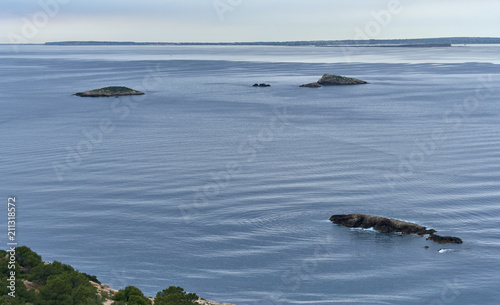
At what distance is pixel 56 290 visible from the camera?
3894cm

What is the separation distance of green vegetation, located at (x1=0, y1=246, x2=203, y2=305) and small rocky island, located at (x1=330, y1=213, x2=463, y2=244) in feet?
87.2

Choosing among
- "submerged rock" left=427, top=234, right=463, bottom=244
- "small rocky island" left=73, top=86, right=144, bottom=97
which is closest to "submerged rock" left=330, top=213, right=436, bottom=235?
"submerged rock" left=427, top=234, right=463, bottom=244

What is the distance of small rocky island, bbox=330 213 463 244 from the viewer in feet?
200

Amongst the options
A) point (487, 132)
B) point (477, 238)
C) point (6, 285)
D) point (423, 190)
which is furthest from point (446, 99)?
point (6, 285)

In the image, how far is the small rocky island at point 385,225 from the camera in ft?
200

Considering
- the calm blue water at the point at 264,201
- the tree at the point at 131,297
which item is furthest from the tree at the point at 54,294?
the calm blue water at the point at 264,201

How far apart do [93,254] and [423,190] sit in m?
41.2

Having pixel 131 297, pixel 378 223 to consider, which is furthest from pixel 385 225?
pixel 131 297

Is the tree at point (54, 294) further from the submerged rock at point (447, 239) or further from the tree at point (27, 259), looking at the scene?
the submerged rock at point (447, 239)

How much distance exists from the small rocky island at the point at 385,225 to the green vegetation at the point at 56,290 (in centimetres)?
2657

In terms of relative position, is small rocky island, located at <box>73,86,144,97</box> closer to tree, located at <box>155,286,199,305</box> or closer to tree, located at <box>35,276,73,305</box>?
tree, located at <box>155,286,199,305</box>

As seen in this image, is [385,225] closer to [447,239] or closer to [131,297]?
[447,239]

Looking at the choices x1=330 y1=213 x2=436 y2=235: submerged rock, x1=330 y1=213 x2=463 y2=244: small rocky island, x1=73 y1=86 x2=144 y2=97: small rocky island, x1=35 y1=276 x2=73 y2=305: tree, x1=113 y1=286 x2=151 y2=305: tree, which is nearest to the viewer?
x1=35 y1=276 x2=73 y2=305: tree

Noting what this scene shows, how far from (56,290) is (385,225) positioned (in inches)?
1423
